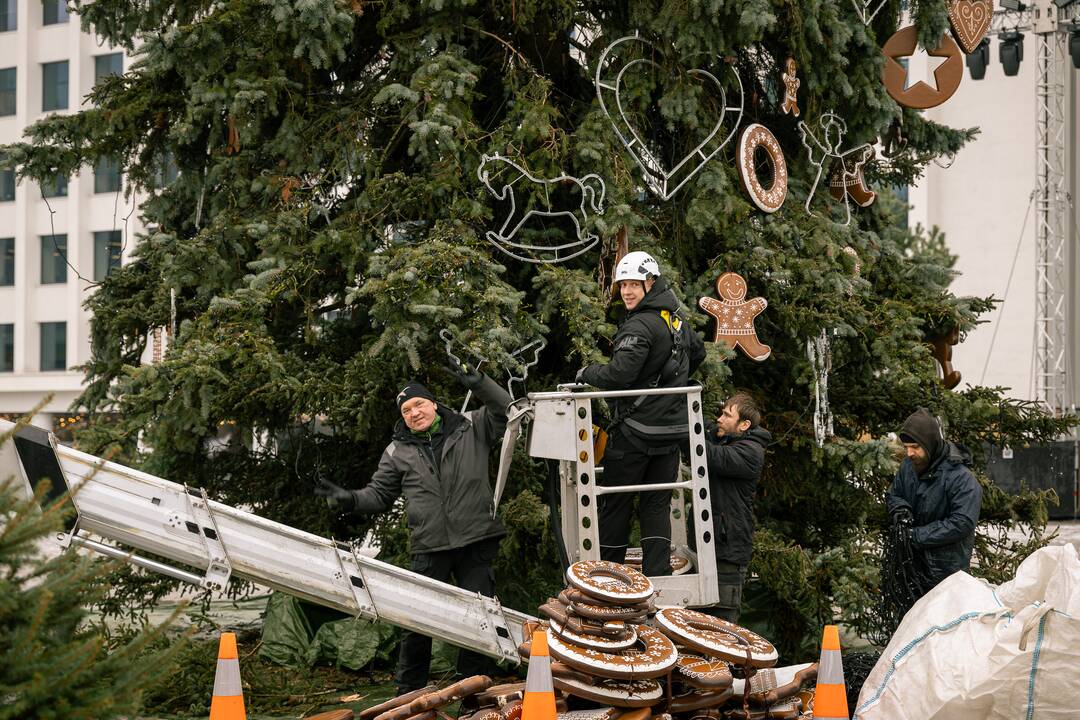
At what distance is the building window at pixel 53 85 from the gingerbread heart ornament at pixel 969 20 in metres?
40.7

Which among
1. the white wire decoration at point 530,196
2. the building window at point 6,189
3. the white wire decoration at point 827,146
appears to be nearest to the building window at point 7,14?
the building window at point 6,189

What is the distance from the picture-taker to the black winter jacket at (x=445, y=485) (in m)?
7.77

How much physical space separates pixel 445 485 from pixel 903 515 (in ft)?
9.06

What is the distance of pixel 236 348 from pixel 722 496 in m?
3.66

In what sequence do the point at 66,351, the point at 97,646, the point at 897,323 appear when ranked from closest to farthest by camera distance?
1. the point at 97,646
2. the point at 897,323
3. the point at 66,351

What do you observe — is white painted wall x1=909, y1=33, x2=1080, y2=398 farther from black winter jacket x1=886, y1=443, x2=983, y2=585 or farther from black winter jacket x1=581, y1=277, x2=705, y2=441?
black winter jacket x1=581, y1=277, x2=705, y2=441

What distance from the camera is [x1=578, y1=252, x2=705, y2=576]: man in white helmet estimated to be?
770 cm

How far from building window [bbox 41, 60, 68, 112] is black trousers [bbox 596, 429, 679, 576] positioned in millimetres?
42598

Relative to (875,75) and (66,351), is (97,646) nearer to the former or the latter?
(875,75)

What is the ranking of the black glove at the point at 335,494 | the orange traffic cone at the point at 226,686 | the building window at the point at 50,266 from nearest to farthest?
the orange traffic cone at the point at 226,686, the black glove at the point at 335,494, the building window at the point at 50,266

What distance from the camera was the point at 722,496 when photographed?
314 inches

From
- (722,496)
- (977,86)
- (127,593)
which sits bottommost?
(127,593)

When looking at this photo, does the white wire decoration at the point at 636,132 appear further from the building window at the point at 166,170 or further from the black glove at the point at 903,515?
the building window at the point at 166,170

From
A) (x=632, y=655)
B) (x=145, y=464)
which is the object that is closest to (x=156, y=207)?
(x=145, y=464)
